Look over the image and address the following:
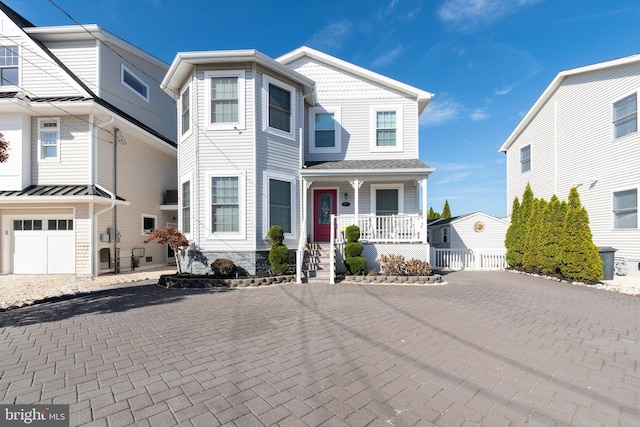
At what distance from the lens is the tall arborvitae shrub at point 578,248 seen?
Result: 870 cm

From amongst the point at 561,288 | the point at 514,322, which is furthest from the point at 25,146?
the point at 561,288

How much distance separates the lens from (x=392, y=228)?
33.9 ft

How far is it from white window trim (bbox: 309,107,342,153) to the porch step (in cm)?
419

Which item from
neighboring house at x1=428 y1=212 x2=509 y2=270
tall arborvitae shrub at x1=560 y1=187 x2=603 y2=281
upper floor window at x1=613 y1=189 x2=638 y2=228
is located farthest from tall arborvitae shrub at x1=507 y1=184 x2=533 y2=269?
upper floor window at x1=613 y1=189 x2=638 y2=228

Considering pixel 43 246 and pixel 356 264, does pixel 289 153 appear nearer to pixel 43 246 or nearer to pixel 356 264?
pixel 356 264

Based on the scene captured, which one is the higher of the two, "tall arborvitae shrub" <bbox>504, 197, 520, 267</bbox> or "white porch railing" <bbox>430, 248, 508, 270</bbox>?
"tall arborvitae shrub" <bbox>504, 197, 520, 267</bbox>

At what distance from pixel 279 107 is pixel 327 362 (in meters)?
8.84

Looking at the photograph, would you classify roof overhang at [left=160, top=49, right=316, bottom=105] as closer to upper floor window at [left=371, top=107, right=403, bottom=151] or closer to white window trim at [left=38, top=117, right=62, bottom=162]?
upper floor window at [left=371, top=107, right=403, bottom=151]

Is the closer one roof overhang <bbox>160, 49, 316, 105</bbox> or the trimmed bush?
the trimmed bush

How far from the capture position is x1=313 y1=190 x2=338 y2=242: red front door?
→ 11.6m

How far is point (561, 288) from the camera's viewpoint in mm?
8188

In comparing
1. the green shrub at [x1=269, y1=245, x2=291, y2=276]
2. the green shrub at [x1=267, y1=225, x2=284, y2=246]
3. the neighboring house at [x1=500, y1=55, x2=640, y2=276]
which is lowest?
the green shrub at [x1=269, y1=245, x2=291, y2=276]

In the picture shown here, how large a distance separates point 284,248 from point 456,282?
18.6 ft

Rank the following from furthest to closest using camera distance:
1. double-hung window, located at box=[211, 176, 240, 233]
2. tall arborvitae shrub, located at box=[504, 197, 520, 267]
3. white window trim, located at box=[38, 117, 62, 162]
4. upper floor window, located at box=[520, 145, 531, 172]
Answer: upper floor window, located at box=[520, 145, 531, 172]
tall arborvitae shrub, located at box=[504, 197, 520, 267]
white window trim, located at box=[38, 117, 62, 162]
double-hung window, located at box=[211, 176, 240, 233]
